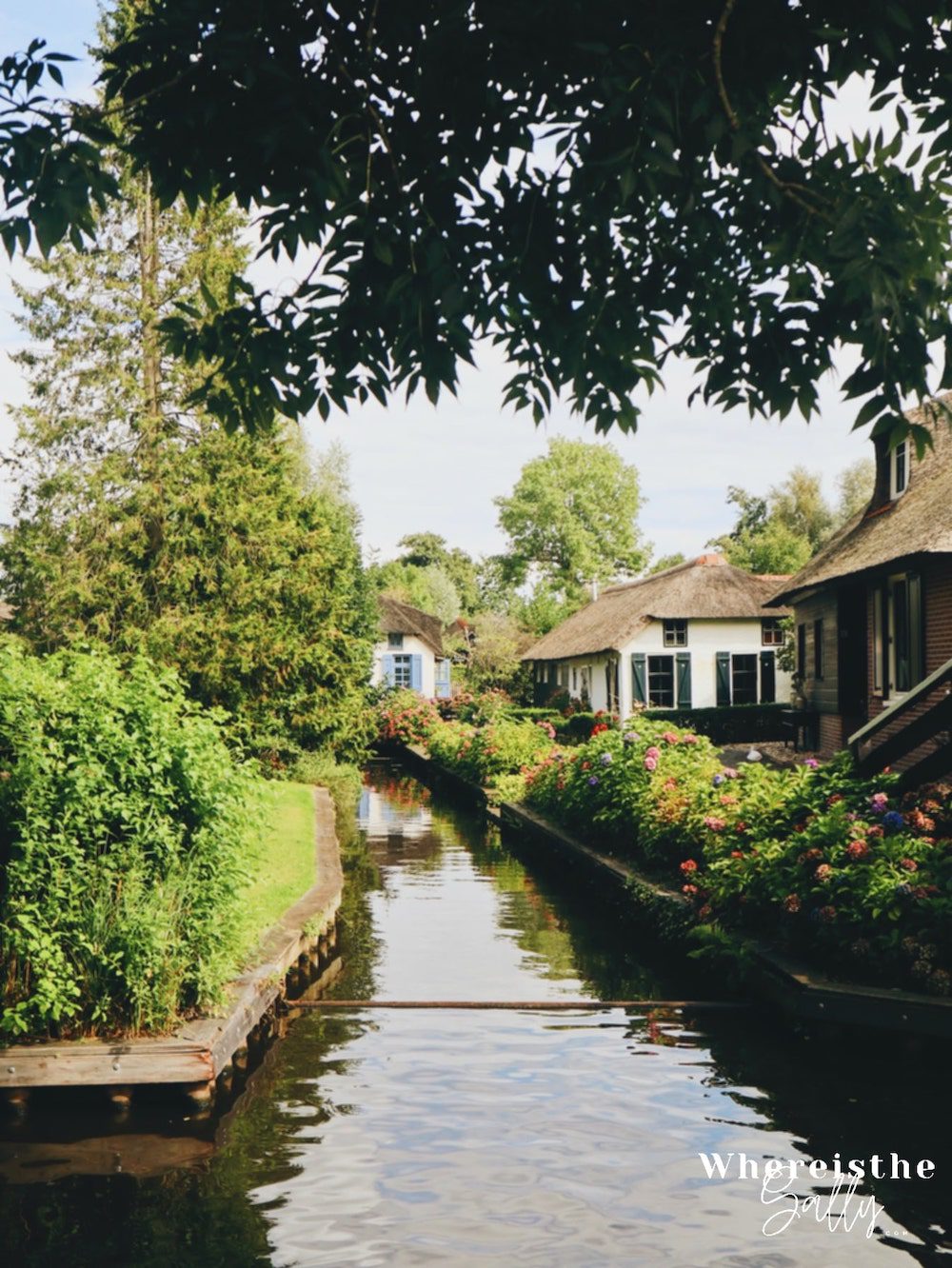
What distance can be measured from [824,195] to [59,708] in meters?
5.32

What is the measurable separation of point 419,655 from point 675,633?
74.4ft

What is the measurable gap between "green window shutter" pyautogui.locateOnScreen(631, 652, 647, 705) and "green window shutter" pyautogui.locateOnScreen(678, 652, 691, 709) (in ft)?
3.82

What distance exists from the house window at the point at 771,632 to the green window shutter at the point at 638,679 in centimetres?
418

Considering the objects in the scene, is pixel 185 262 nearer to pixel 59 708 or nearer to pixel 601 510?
pixel 59 708

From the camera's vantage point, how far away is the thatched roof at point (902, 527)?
20750 millimetres

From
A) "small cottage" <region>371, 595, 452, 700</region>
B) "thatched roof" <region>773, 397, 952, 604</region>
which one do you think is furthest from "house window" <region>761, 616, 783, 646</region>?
"small cottage" <region>371, 595, 452, 700</region>

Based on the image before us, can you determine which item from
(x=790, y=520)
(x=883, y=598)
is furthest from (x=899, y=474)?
(x=790, y=520)

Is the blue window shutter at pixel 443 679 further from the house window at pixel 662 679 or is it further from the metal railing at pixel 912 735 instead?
the metal railing at pixel 912 735

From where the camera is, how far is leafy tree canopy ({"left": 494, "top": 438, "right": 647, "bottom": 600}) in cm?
7762

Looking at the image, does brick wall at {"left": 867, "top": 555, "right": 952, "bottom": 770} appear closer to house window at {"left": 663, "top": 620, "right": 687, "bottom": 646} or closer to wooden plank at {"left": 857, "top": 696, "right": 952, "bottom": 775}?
wooden plank at {"left": 857, "top": 696, "right": 952, "bottom": 775}

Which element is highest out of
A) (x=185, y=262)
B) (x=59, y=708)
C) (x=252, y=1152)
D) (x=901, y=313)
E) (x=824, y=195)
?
(x=185, y=262)

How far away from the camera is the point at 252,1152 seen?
6.88m

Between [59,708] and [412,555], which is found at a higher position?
[412,555]

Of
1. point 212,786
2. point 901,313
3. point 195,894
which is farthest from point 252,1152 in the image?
point 901,313
